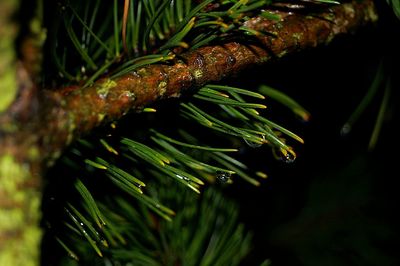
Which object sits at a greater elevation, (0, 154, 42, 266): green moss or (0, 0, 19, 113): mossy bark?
(0, 0, 19, 113): mossy bark

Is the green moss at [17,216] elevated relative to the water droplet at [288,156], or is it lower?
elevated

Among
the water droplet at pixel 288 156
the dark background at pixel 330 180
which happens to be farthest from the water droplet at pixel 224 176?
the dark background at pixel 330 180

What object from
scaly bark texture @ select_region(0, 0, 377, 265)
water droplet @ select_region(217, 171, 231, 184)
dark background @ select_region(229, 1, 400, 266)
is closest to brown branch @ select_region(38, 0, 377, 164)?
scaly bark texture @ select_region(0, 0, 377, 265)

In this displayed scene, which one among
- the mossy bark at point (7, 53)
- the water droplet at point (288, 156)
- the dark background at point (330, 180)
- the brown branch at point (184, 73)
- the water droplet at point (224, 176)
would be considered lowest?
the dark background at point (330, 180)

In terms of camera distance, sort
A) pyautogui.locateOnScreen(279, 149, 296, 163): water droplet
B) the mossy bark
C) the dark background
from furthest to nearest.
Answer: the dark background, pyautogui.locateOnScreen(279, 149, 296, 163): water droplet, the mossy bark

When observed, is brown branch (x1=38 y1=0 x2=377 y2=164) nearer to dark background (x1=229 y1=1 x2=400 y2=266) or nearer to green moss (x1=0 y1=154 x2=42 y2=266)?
green moss (x1=0 y1=154 x2=42 y2=266)

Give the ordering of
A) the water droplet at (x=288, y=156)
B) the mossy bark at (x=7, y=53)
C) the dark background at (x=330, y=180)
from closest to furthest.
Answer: the mossy bark at (x=7, y=53) → the water droplet at (x=288, y=156) → the dark background at (x=330, y=180)

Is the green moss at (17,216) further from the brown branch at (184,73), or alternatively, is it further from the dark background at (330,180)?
the dark background at (330,180)

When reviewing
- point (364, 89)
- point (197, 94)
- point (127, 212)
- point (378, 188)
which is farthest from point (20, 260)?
point (378, 188)

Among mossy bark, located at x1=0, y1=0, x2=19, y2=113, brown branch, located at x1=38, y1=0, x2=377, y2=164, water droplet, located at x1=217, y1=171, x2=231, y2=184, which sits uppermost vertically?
mossy bark, located at x1=0, y1=0, x2=19, y2=113
